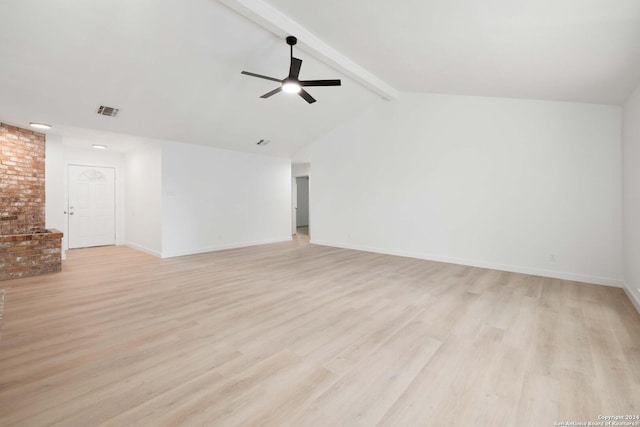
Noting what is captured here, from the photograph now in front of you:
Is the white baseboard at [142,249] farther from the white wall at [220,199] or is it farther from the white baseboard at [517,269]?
the white baseboard at [517,269]

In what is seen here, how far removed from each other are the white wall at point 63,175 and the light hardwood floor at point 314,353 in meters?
2.23

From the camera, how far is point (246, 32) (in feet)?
12.1

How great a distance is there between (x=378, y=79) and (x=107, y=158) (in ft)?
23.7

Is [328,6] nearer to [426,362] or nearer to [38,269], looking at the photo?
[426,362]

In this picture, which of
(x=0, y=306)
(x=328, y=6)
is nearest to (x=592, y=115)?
(x=328, y=6)

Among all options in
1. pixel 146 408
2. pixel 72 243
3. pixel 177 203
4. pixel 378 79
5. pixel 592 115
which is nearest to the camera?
pixel 146 408

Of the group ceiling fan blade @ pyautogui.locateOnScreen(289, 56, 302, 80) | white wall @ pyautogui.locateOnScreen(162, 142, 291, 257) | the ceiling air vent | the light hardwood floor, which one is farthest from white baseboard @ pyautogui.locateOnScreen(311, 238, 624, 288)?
the ceiling air vent

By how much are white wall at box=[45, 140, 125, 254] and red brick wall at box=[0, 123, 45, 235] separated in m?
0.12

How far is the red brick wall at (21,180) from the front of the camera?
517cm

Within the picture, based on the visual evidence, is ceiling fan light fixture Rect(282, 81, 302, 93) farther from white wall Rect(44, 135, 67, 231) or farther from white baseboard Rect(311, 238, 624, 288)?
white wall Rect(44, 135, 67, 231)

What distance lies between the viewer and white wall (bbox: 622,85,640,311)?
3.41 meters

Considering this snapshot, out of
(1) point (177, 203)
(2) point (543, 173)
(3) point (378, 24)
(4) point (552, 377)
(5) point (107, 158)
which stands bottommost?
(4) point (552, 377)

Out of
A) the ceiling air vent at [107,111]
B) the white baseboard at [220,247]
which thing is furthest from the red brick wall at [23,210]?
the ceiling air vent at [107,111]

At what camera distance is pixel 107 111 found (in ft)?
15.4
